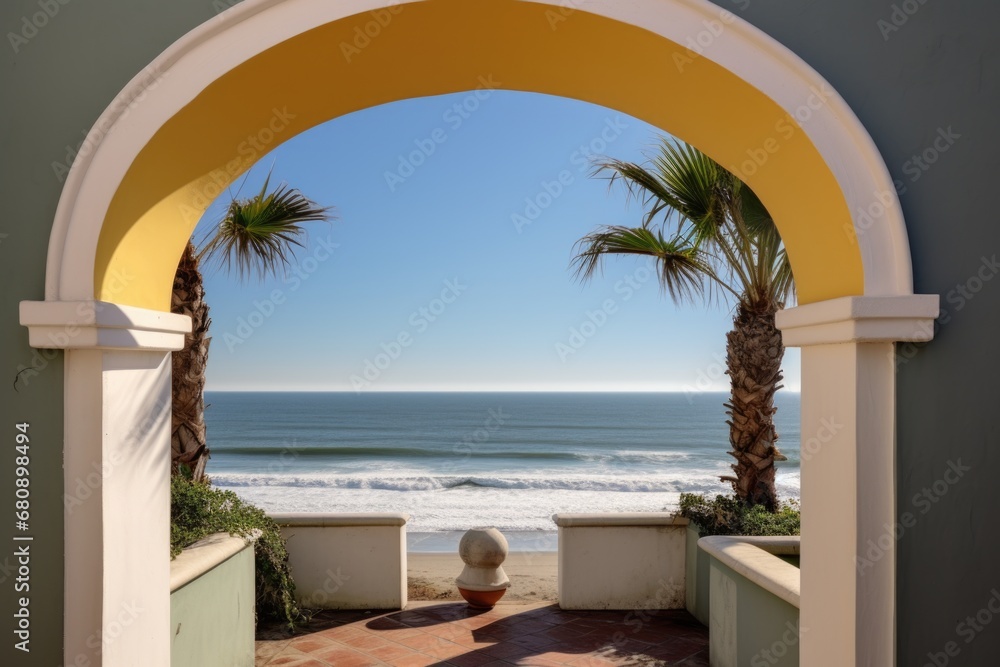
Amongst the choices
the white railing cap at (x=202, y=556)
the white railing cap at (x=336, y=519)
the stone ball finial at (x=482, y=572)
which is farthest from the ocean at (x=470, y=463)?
the white railing cap at (x=202, y=556)

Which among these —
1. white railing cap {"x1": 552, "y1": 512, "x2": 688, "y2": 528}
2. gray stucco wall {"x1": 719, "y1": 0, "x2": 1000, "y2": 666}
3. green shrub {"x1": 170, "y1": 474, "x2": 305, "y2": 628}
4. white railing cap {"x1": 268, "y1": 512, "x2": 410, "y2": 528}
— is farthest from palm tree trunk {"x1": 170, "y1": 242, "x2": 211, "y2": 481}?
gray stucco wall {"x1": 719, "y1": 0, "x2": 1000, "y2": 666}

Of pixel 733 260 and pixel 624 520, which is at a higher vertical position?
pixel 733 260

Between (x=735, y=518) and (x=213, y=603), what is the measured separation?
453 cm

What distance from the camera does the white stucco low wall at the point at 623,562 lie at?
715 centimetres

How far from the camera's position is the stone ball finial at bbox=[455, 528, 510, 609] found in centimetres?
703

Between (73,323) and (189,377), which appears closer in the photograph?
(73,323)

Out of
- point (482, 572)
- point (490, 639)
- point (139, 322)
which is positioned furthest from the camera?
point (482, 572)

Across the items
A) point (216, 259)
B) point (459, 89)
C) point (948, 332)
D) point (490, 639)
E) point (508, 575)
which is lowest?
point (508, 575)

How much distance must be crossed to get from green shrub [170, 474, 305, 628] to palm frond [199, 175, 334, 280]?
2150 mm

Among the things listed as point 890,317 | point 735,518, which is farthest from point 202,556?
point 735,518

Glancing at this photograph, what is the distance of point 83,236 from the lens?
296 centimetres

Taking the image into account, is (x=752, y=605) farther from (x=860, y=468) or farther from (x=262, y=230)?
(x=262, y=230)

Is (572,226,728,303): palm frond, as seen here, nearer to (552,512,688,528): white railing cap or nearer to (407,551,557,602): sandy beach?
(552,512,688,528): white railing cap

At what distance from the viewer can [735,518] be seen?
680 cm
